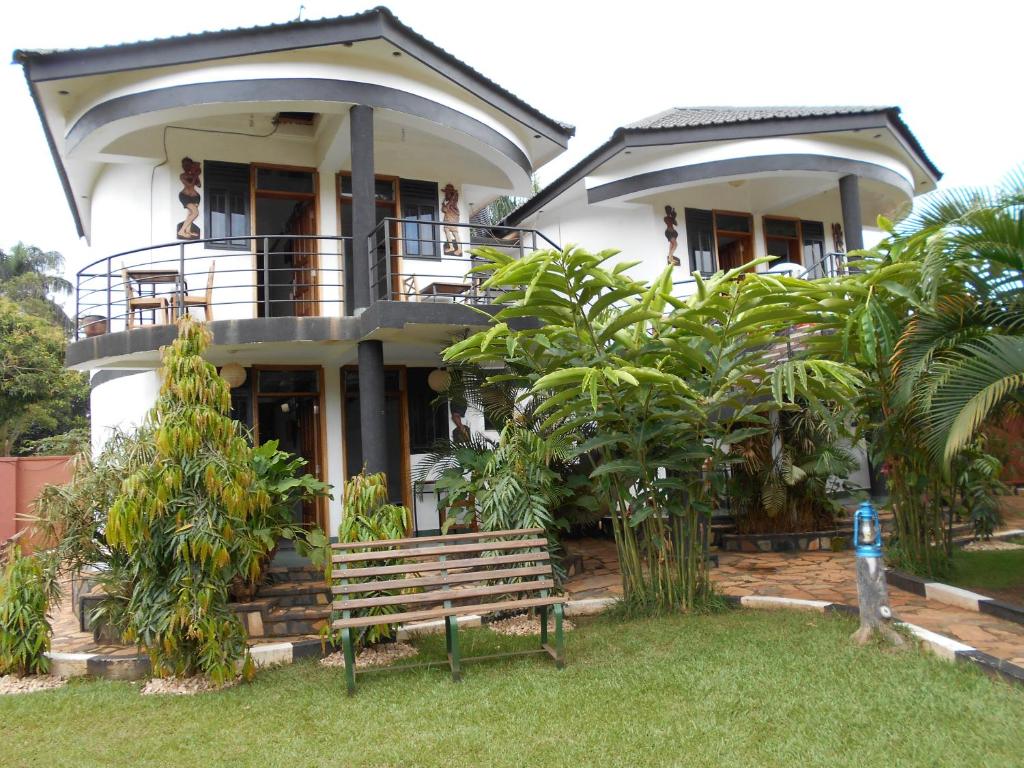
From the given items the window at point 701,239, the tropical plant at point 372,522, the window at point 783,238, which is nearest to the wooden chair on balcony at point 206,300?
the tropical plant at point 372,522

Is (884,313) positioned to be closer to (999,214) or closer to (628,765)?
(999,214)

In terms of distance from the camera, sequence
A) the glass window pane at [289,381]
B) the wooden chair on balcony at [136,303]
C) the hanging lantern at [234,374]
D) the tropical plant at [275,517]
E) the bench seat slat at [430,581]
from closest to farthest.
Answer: the bench seat slat at [430,581] < the tropical plant at [275,517] < the wooden chair on balcony at [136,303] < the hanging lantern at [234,374] < the glass window pane at [289,381]

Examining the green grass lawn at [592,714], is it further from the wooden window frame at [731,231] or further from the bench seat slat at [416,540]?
the wooden window frame at [731,231]

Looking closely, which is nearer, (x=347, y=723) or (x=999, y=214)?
(x=347, y=723)

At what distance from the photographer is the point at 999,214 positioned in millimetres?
5965

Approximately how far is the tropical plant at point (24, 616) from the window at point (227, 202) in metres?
5.40

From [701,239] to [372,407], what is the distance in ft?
28.0

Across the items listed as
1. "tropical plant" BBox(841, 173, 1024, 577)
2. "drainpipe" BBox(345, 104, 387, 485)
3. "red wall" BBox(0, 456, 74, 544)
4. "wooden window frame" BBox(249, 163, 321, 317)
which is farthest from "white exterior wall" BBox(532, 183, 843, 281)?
"red wall" BBox(0, 456, 74, 544)

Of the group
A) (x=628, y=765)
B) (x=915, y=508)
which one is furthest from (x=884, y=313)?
(x=628, y=765)

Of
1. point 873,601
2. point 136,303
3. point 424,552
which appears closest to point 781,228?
point 873,601

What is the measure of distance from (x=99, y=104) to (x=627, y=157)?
26.6 feet

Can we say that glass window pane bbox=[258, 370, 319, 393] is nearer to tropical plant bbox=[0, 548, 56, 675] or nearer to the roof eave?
the roof eave

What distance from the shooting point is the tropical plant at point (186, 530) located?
580cm

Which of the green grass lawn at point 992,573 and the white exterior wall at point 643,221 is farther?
the white exterior wall at point 643,221
